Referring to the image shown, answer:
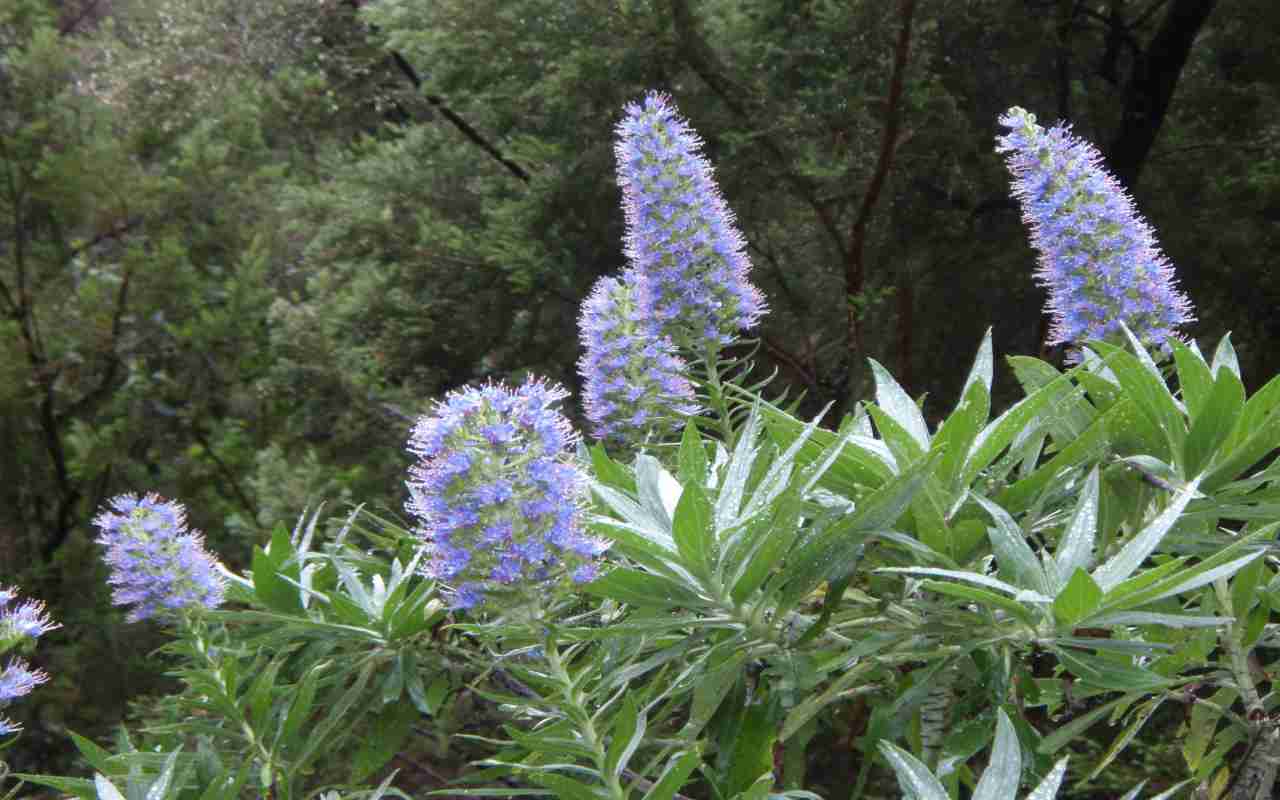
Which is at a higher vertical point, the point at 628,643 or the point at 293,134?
the point at 293,134

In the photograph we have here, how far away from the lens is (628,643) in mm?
1868

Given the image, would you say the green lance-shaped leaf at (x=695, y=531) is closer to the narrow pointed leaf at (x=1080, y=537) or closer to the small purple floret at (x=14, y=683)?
the narrow pointed leaf at (x=1080, y=537)

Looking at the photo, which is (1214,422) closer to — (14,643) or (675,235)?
(675,235)

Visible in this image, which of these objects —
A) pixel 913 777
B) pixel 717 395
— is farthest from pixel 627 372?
pixel 913 777

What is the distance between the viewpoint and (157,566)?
260 centimetres

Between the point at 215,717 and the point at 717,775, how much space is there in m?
0.98

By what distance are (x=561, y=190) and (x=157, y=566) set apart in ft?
16.2

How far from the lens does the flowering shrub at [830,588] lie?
1582mm

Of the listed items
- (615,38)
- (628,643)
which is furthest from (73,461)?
(628,643)

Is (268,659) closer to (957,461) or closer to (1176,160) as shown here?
(957,461)

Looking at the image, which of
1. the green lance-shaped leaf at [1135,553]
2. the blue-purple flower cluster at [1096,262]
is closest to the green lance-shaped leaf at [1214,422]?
the green lance-shaped leaf at [1135,553]

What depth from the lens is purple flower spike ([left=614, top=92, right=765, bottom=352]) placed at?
2.65 metres

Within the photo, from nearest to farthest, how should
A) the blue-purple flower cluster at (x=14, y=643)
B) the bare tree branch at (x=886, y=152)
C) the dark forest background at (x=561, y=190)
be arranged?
the blue-purple flower cluster at (x=14, y=643) → the bare tree branch at (x=886, y=152) → the dark forest background at (x=561, y=190)

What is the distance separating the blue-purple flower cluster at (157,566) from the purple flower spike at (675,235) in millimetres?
997
